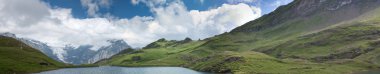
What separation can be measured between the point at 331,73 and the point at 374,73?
63.2 ft

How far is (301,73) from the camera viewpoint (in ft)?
639

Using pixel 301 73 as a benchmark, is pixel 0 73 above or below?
above

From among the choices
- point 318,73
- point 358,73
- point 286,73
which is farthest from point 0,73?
point 358,73

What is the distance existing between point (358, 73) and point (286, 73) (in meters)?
35.9

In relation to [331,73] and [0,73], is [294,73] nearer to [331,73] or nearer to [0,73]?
[331,73]

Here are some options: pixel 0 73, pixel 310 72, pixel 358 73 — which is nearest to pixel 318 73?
pixel 310 72

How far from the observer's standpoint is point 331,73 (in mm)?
196875

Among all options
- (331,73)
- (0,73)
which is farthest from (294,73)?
(0,73)

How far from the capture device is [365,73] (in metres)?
192

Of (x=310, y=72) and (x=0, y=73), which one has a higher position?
(x=0, y=73)

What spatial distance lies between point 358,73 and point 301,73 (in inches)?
1163

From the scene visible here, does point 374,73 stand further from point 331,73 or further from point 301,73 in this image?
point 301,73

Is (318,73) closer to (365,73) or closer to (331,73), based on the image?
(331,73)

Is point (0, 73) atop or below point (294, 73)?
atop
